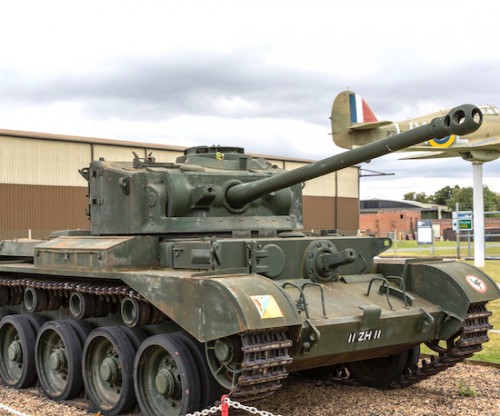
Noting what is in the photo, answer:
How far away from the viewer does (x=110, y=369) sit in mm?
8453

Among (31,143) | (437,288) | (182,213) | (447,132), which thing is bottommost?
(437,288)

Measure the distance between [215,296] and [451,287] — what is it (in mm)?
3372

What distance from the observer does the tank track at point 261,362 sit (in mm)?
6613

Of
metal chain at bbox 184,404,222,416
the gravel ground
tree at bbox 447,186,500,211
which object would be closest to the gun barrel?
the gravel ground

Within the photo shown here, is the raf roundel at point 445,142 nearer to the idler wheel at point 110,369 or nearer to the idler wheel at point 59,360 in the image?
the idler wheel at point 59,360

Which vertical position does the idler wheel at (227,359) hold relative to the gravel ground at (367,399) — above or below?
above

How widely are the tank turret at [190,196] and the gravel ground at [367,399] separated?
2194 mm

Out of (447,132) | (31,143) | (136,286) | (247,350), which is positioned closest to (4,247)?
Answer: (136,286)

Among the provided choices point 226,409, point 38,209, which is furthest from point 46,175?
point 226,409

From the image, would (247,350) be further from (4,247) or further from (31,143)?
(31,143)

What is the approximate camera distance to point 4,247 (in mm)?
11109

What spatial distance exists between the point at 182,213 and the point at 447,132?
3.58 meters

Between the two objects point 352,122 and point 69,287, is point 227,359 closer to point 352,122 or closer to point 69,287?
point 69,287

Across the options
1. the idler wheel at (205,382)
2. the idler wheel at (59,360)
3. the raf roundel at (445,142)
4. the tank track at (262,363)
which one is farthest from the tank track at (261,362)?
the raf roundel at (445,142)
